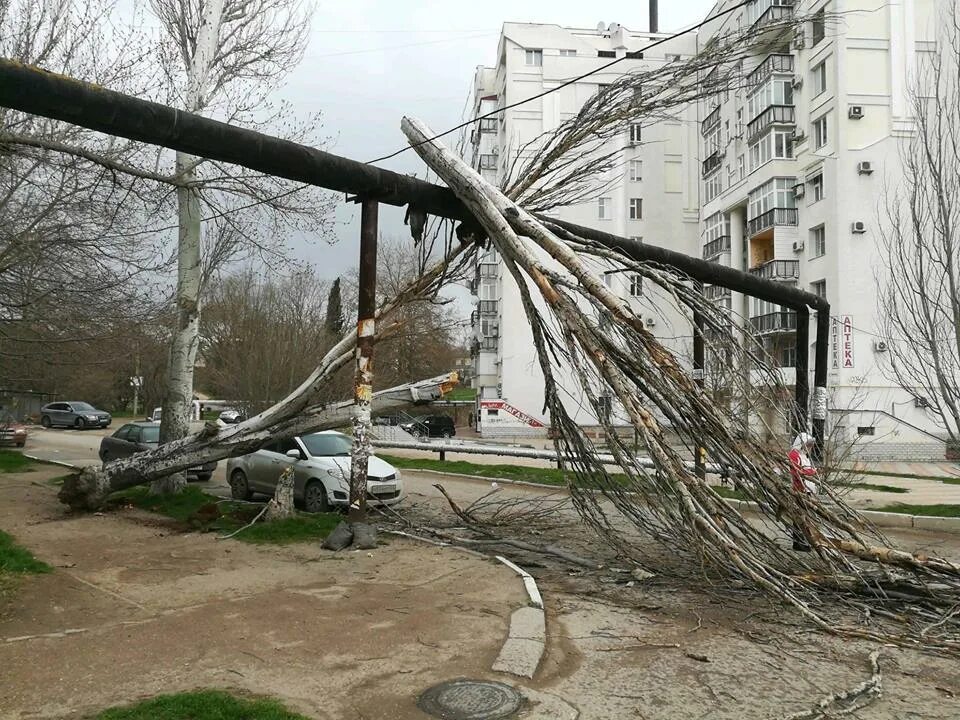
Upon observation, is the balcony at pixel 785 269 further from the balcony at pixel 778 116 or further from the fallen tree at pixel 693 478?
the fallen tree at pixel 693 478

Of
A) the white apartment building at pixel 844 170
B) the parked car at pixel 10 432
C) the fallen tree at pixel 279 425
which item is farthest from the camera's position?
the white apartment building at pixel 844 170

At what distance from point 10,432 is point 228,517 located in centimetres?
2286

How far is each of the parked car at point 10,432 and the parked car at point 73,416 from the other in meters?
16.8

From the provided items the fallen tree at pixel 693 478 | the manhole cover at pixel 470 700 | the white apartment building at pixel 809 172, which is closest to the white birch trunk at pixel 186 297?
the fallen tree at pixel 693 478

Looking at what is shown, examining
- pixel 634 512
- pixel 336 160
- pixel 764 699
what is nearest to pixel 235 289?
pixel 336 160

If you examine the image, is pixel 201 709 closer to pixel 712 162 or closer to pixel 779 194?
pixel 779 194

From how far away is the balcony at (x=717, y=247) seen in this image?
1469 inches

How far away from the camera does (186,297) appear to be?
43.4ft

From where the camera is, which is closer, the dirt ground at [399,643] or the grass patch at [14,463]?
the dirt ground at [399,643]

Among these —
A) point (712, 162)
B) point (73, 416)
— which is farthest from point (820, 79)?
point (73, 416)

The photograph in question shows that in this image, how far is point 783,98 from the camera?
1294 inches

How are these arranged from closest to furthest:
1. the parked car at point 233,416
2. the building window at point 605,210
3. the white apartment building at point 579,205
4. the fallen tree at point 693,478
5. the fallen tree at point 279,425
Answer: the fallen tree at point 693,478, the fallen tree at point 279,425, the parked car at point 233,416, the white apartment building at point 579,205, the building window at point 605,210

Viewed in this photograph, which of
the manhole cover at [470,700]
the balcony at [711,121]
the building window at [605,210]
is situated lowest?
the manhole cover at [470,700]

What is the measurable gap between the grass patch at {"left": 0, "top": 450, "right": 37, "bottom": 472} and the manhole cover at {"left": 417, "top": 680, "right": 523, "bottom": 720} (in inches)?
706
